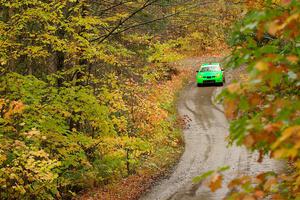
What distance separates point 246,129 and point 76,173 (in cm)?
1038

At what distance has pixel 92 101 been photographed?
11.1 meters

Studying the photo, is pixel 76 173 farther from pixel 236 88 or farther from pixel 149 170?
pixel 236 88

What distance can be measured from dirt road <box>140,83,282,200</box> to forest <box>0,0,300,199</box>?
3.24 ft

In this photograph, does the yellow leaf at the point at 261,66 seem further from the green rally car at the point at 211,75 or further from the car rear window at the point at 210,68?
the car rear window at the point at 210,68

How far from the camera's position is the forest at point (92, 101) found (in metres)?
Answer: 3.24

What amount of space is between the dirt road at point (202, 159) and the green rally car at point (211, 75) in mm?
5368

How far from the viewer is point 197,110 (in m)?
27.4

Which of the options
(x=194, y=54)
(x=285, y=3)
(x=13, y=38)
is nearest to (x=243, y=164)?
(x=13, y=38)

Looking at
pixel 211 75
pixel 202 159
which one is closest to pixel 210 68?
pixel 211 75

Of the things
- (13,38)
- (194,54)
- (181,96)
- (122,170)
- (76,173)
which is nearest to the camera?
→ (13,38)

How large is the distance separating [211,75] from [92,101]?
23.6 meters

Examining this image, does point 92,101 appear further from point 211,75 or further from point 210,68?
point 210,68

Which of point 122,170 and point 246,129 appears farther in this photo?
point 122,170

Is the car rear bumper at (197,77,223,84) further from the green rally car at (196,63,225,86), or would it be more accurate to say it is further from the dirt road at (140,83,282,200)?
the dirt road at (140,83,282,200)
